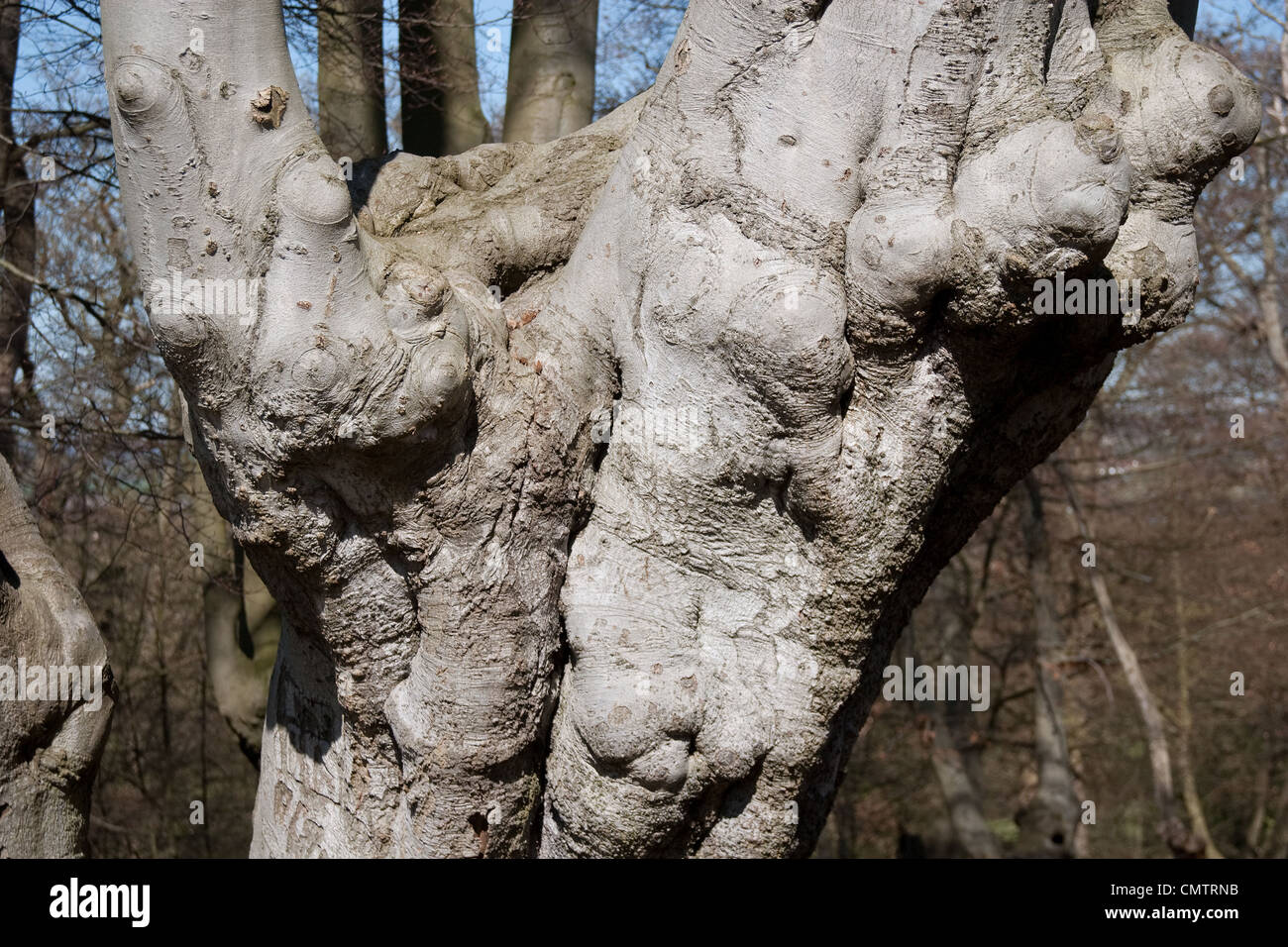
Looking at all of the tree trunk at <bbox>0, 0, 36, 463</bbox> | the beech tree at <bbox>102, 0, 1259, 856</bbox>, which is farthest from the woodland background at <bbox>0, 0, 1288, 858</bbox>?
the beech tree at <bbox>102, 0, 1259, 856</bbox>

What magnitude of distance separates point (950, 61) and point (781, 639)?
1465 mm

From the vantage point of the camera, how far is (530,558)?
293 centimetres

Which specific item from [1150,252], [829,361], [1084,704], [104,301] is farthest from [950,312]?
[1084,704]

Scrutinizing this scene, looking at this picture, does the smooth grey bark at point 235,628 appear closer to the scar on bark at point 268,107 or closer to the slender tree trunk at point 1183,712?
the scar on bark at point 268,107

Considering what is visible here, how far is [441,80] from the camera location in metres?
5.91

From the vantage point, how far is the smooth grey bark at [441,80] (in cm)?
578

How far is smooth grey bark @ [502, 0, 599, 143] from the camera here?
19.1ft

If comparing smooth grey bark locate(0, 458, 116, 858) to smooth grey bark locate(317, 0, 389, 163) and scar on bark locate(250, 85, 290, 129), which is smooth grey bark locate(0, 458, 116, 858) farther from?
smooth grey bark locate(317, 0, 389, 163)

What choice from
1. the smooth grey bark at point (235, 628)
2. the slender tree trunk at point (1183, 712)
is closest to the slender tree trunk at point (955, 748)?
the slender tree trunk at point (1183, 712)

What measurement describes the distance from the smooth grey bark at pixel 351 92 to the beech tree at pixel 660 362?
299cm

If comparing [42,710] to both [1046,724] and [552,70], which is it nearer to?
[552,70]

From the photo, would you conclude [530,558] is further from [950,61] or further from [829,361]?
[950,61]

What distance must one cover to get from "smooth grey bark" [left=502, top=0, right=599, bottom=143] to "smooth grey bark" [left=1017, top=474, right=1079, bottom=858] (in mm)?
6678

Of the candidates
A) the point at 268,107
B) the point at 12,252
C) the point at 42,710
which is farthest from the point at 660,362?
the point at 12,252
